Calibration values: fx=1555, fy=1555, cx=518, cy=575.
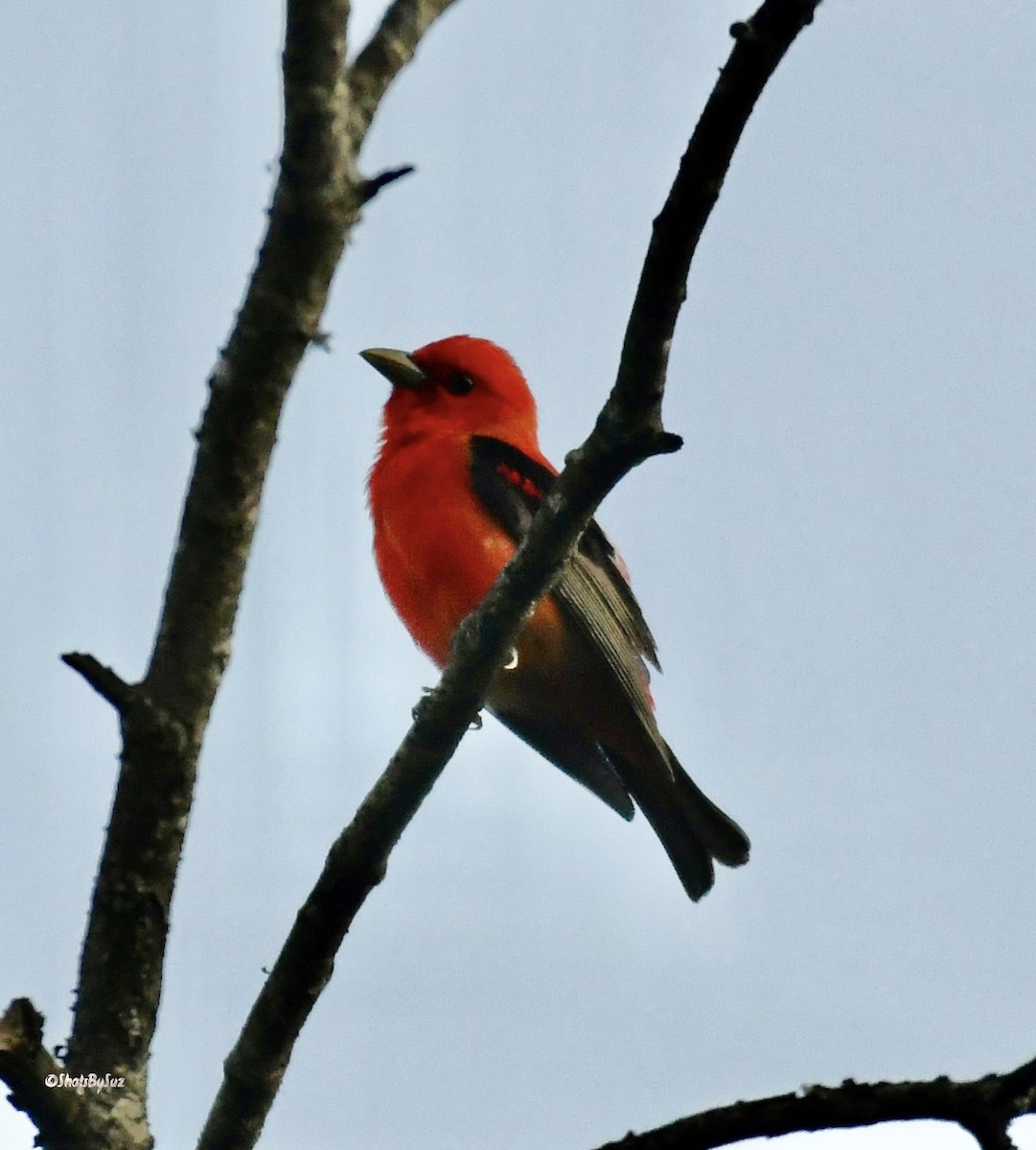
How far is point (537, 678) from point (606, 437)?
3.25 m

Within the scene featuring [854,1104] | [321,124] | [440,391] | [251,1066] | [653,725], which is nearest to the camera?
[854,1104]

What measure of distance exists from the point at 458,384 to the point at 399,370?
0.30m

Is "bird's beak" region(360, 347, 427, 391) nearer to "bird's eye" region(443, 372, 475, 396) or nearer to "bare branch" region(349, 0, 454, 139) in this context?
"bird's eye" region(443, 372, 475, 396)

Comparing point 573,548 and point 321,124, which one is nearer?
point 321,124

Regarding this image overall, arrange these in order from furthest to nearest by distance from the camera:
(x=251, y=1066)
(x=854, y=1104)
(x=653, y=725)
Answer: (x=653, y=725) < (x=251, y=1066) < (x=854, y=1104)

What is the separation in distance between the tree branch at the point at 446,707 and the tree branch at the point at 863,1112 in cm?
97

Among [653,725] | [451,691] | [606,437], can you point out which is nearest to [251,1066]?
[451,691]

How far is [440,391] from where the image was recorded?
7562 millimetres

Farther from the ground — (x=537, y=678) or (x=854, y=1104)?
(x=537, y=678)

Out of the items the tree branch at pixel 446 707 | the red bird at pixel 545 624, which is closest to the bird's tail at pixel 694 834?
the red bird at pixel 545 624

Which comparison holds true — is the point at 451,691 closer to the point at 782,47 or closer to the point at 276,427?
the point at 276,427

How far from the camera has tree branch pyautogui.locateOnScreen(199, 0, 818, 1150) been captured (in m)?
3.36

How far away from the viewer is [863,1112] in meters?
2.97

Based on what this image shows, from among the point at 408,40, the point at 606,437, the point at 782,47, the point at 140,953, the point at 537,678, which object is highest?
the point at 537,678
